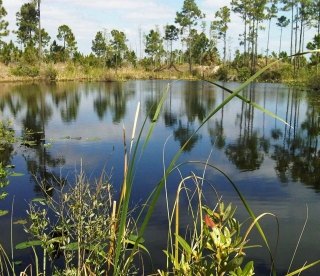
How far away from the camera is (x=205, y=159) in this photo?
32.2ft

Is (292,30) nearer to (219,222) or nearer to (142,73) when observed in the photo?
(142,73)

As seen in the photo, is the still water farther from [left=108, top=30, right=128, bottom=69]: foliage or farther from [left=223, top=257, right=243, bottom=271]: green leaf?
[left=108, top=30, right=128, bottom=69]: foliage

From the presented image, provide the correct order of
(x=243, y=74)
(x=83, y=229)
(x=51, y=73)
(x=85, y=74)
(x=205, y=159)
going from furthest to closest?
1. (x=243, y=74)
2. (x=85, y=74)
3. (x=51, y=73)
4. (x=205, y=159)
5. (x=83, y=229)

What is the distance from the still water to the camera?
17.7 feet

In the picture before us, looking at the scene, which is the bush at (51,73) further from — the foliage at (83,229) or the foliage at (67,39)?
the foliage at (83,229)

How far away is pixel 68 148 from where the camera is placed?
11234 millimetres

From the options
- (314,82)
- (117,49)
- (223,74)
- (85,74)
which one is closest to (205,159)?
(314,82)

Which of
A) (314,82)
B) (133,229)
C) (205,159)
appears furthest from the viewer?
(314,82)

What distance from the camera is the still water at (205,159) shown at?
5.41 m

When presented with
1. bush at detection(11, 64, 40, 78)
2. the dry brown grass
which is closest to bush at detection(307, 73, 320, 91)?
the dry brown grass

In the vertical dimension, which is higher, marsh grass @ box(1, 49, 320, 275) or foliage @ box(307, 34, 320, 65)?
foliage @ box(307, 34, 320, 65)

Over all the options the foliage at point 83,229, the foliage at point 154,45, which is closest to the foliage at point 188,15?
the foliage at point 154,45

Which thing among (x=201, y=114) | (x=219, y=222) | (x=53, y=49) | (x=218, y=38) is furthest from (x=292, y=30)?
(x=219, y=222)

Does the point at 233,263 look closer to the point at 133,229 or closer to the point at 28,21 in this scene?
the point at 133,229
